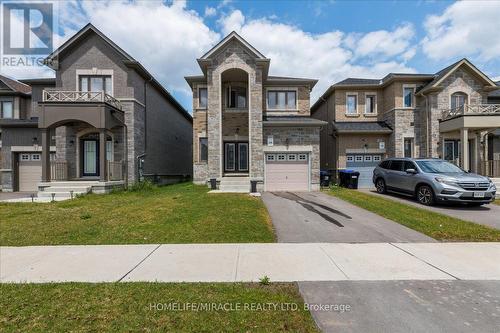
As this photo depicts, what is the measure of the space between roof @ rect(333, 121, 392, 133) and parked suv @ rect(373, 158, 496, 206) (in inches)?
187

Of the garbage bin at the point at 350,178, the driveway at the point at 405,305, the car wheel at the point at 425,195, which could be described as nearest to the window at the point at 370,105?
the garbage bin at the point at 350,178

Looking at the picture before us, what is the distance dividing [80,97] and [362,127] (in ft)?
60.0

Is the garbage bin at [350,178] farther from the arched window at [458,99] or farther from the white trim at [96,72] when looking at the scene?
the white trim at [96,72]

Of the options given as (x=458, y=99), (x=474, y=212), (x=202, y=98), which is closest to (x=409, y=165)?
(x=474, y=212)

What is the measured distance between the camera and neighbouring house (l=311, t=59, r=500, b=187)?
17.2 metres

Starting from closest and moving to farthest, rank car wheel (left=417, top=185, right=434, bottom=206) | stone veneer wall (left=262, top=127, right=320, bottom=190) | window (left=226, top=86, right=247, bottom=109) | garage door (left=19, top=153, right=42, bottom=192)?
car wheel (left=417, top=185, right=434, bottom=206) → stone veneer wall (left=262, top=127, right=320, bottom=190) → garage door (left=19, top=153, right=42, bottom=192) → window (left=226, top=86, right=247, bottom=109)

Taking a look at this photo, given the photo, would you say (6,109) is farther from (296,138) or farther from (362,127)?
(362,127)

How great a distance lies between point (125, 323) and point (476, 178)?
1224 cm

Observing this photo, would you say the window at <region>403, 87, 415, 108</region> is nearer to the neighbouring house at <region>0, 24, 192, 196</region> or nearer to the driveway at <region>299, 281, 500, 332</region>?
the driveway at <region>299, 281, 500, 332</region>

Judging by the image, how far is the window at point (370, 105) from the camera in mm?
19266

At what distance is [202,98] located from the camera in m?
17.7

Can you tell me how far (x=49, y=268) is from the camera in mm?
4531

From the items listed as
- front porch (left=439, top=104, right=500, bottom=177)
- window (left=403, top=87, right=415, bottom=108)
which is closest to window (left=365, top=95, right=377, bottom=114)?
window (left=403, top=87, right=415, bottom=108)

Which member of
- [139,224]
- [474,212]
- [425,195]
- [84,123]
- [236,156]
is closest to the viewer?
[139,224]
